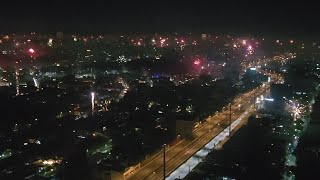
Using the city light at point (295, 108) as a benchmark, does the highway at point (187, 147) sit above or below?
below

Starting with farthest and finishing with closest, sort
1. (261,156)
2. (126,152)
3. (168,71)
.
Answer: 1. (168,71)
2. (126,152)
3. (261,156)

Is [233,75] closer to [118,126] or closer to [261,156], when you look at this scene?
[118,126]

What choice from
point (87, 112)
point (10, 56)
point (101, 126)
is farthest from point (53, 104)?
point (10, 56)

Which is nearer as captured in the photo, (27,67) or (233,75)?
(233,75)

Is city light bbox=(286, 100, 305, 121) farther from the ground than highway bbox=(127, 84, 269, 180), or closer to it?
farther from the ground

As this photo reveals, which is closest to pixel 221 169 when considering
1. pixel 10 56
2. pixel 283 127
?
pixel 283 127

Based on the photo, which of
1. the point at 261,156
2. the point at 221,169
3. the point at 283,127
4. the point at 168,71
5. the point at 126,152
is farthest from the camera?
the point at 168,71

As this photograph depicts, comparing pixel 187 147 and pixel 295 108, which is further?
pixel 295 108

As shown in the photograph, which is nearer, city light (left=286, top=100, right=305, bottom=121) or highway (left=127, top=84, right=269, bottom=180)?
highway (left=127, top=84, right=269, bottom=180)
